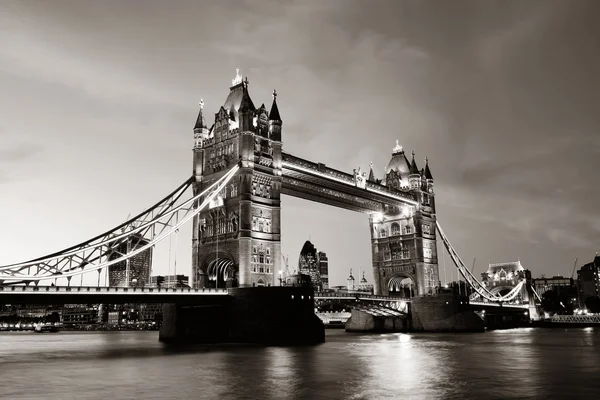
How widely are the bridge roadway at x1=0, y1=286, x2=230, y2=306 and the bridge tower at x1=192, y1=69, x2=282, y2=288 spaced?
5326 millimetres

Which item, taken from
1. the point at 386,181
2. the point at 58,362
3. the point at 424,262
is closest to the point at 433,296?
the point at 424,262

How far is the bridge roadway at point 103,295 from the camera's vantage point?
141ft

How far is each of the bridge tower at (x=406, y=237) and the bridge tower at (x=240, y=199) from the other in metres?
33.7

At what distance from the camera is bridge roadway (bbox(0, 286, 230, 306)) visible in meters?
42.8

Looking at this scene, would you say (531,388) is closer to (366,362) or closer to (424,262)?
(366,362)

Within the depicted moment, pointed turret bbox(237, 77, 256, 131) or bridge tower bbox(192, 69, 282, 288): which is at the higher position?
pointed turret bbox(237, 77, 256, 131)

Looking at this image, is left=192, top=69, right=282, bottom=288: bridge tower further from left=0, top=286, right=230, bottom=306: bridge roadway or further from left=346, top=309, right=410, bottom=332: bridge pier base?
left=346, top=309, right=410, bottom=332: bridge pier base

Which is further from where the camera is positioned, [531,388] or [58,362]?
[58,362]

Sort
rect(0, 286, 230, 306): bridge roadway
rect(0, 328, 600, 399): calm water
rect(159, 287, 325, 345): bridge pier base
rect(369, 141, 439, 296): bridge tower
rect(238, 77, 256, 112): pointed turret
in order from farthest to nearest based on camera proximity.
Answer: rect(369, 141, 439, 296): bridge tower → rect(238, 77, 256, 112): pointed turret → rect(159, 287, 325, 345): bridge pier base → rect(0, 286, 230, 306): bridge roadway → rect(0, 328, 600, 399): calm water


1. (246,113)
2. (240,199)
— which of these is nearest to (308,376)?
(240,199)

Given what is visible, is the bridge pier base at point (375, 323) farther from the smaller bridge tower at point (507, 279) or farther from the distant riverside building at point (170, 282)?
the smaller bridge tower at point (507, 279)

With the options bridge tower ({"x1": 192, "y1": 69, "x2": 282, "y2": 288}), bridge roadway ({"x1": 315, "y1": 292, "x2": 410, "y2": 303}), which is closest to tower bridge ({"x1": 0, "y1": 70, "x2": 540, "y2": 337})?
bridge tower ({"x1": 192, "y1": 69, "x2": 282, "y2": 288})

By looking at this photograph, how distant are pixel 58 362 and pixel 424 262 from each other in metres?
66.3

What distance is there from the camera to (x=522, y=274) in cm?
13462
